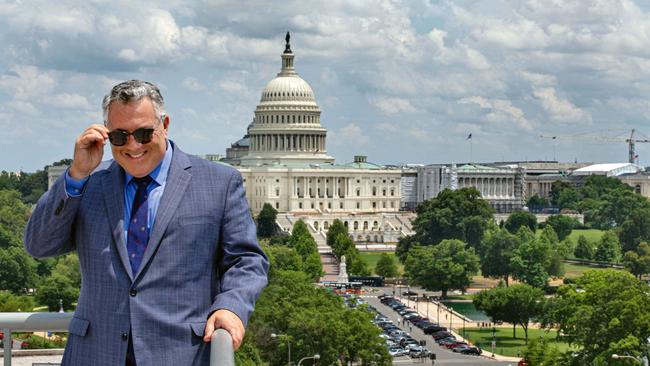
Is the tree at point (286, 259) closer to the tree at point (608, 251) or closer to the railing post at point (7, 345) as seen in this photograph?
the tree at point (608, 251)

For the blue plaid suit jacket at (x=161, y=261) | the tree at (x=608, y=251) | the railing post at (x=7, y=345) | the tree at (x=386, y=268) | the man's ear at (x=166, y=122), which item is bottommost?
the railing post at (x=7, y=345)

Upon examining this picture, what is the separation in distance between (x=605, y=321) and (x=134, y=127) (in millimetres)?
57003

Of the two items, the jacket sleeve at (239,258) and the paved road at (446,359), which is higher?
the jacket sleeve at (239,258)

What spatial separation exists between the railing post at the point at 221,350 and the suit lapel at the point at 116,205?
3.22 ft

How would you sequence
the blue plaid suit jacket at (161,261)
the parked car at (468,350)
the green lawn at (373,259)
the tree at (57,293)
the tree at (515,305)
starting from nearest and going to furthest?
the blue plaid suit jacket at (161,261)
the parked car at (468,350)
the tree at (57,293)
the tree at (515,305)
the green lawn at (373,259)

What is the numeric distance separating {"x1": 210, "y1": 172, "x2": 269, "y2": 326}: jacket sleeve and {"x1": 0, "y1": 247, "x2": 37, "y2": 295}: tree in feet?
336

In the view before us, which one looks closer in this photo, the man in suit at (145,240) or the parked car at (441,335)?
the man in suit at (145,240)

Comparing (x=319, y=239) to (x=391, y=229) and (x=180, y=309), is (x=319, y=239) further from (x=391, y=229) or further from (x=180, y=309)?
(x=180, y=309)

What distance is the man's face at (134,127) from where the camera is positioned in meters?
10.1

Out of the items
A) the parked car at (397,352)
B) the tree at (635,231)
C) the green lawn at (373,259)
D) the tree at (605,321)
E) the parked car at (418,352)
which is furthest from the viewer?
the tree at (635,231)

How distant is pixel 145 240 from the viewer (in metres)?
10.2

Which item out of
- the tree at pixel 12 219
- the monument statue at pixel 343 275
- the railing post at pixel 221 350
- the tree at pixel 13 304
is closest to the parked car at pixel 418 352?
the tree at pixel 13 304

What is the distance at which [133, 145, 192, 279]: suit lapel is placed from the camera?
1005 cm

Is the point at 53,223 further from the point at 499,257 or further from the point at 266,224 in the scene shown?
the point at 266,224
